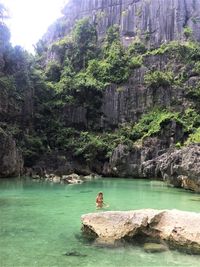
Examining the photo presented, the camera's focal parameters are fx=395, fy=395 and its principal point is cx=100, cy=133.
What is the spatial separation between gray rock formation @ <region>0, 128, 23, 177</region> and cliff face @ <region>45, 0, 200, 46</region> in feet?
115

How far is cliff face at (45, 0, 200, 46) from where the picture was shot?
68562 mm

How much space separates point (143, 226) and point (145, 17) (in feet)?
213

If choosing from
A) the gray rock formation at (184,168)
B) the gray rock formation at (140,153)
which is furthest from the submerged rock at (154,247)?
the gray rock formation at (140,153)

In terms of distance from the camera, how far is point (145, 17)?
234 feet

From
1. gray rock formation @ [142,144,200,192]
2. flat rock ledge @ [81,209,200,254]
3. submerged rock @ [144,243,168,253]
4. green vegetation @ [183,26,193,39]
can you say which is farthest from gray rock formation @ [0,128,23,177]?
green vegetation @ [183,26,193,39]

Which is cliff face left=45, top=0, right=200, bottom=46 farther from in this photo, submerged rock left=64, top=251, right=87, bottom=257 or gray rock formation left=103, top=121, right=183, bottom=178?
submerged rock left=64, top=251, right=87, bottom=257

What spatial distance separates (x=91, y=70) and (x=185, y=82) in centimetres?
1587

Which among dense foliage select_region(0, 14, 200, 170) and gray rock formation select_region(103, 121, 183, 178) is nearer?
gray rock formation select_region(103, 121, 183, 178)

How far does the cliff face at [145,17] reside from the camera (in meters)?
68.6

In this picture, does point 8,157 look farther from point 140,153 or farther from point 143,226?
point 143,226

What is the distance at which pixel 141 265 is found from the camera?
8953mm

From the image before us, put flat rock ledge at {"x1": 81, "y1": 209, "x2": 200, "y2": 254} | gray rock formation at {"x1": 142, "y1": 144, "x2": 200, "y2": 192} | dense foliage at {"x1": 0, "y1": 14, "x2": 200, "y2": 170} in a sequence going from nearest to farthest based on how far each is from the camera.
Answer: flat rock ledge at {"x1": 81, "y1": 209, "x2": 200, "y2": 254} → gray rock formation at {"x1": 142, "y1": 144, "x2": 200, "y2": 192} → dense foliage at {"x1": 0, "y1": 14, "x2": 200, "y2": 170}

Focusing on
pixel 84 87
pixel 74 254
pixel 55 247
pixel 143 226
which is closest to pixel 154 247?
pixel 143 226

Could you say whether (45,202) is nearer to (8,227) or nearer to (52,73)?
(8,227)
